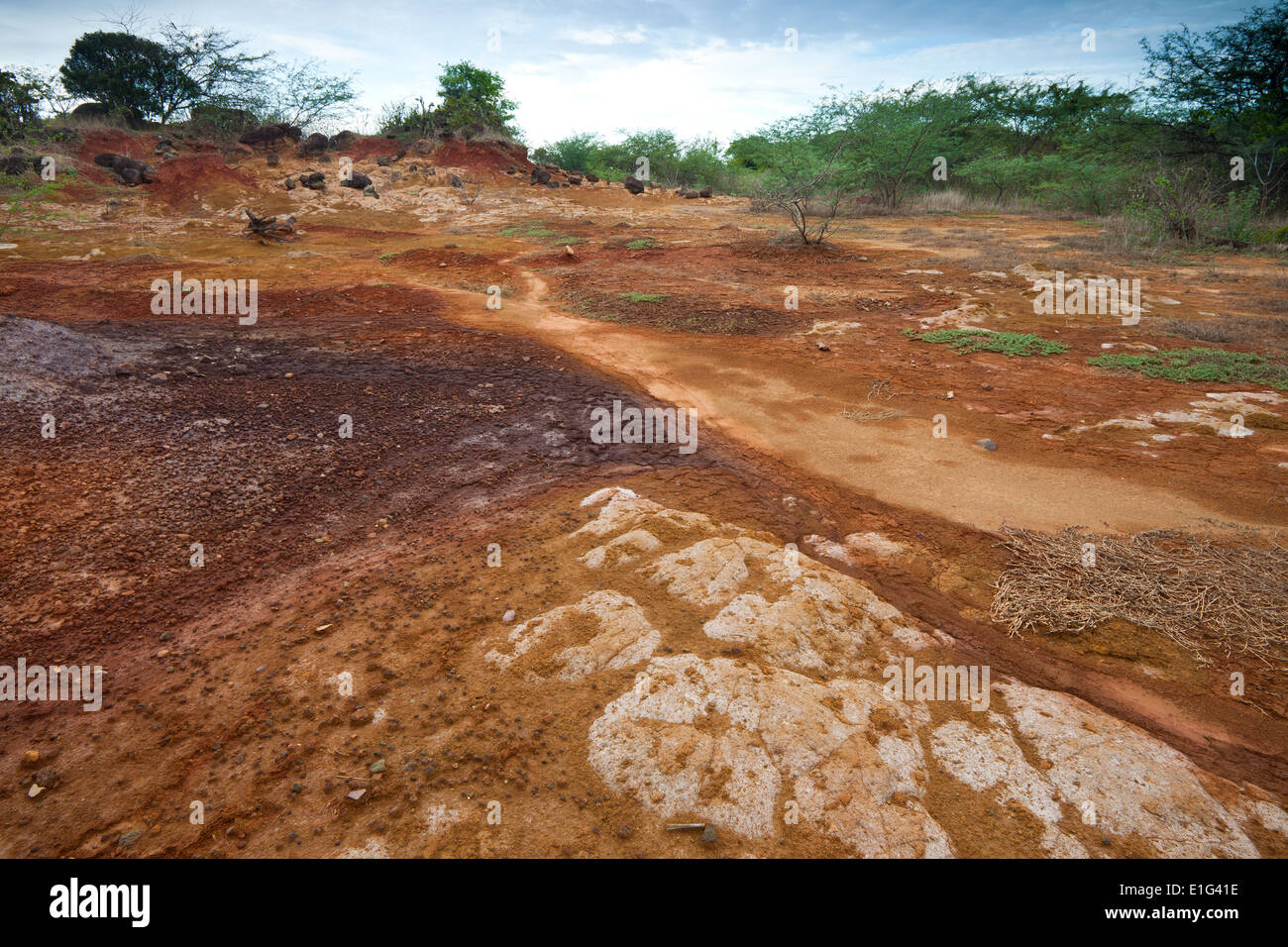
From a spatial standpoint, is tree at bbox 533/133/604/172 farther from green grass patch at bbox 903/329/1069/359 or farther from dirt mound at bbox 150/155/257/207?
green grass patch at bbox 903/329/1069/359

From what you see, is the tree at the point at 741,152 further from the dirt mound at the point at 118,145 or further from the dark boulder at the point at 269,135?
the dirt mound at the point at 118,145

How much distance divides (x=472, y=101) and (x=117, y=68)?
13.9 meters

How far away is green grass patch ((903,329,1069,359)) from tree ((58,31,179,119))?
3185 centimetres

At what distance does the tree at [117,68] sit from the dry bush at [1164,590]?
112 feet

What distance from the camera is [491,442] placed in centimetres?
547

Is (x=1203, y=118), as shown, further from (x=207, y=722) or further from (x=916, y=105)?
(x=207, y=722)

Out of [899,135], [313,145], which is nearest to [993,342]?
[899,135]

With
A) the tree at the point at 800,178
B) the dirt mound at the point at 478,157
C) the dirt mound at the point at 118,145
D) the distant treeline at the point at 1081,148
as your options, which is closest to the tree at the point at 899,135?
the distant treeline at the point at 1081,148

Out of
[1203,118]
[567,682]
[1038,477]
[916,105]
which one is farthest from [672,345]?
[916,105]

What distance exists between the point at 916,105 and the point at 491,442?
26.0m

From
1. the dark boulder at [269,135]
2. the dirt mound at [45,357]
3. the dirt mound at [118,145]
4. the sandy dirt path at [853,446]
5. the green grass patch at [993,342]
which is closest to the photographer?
the sandy dirt path at [853,446]

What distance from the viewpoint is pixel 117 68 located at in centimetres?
2388

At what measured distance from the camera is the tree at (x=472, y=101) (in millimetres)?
27188

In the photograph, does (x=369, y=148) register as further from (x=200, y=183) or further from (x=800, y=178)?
(x=800, y=178)
